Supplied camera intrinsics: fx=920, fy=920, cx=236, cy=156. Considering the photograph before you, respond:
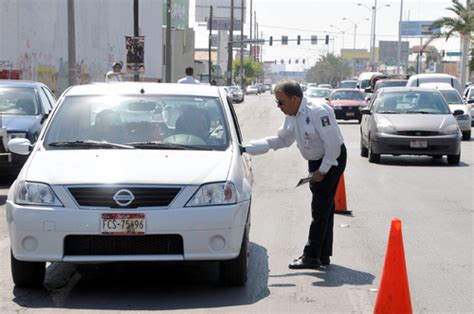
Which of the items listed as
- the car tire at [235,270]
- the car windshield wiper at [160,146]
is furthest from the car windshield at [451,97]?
the car tire at [235,270]

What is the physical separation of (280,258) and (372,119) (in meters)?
11.3

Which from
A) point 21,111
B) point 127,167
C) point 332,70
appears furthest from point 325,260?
point 332,70

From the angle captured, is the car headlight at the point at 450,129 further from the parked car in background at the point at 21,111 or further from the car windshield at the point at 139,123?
the car windshield at the point at 139,123

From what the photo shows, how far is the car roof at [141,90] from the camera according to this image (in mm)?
8500

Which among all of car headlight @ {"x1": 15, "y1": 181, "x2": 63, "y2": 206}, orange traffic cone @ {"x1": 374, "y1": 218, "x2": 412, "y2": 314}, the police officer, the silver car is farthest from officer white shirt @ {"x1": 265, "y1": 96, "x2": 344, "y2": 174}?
the silver car

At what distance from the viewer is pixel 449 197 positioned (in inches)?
540

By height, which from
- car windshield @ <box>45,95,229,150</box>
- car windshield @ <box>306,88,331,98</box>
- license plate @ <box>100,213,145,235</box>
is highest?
car windshield @ <box>45,95,229,150</box>

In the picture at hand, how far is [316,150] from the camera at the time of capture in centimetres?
825

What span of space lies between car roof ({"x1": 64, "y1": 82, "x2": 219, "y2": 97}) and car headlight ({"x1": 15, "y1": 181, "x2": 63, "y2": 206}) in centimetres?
164

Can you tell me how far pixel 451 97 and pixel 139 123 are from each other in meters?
23.8

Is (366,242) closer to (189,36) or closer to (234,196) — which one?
(234,196)

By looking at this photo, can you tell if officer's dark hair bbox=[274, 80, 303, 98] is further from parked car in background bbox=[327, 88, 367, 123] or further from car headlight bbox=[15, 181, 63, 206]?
parked car in background bbox=[327, 88, 367, 123]

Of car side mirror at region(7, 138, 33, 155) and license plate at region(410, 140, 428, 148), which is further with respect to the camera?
license plate at region(410, 140, 428, 148)

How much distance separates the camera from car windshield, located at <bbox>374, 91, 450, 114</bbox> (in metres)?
19.8
